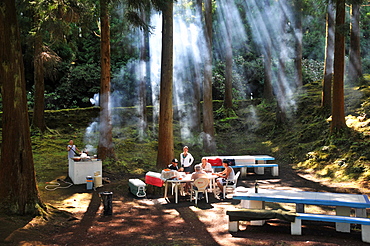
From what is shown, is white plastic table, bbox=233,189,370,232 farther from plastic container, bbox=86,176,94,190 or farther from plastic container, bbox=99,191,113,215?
plastic container, bbox=86,176,94,190

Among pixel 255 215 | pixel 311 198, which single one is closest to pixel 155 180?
pixel 255 215

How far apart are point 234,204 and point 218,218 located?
1.43 meters

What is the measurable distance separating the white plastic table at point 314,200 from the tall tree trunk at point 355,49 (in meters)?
13.2

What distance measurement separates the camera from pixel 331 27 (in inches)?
709

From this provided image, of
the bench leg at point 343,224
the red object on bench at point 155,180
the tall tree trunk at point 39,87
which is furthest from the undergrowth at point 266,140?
the bench leg at point 343,224

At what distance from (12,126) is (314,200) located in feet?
20.7

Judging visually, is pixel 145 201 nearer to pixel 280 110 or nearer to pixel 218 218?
pixel 218 218

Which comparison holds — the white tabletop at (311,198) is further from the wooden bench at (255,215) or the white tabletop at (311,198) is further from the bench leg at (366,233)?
the bench leg at (366,233)

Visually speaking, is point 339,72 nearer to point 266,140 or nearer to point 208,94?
point 208,94

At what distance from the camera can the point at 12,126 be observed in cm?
730

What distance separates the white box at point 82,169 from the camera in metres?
11.7

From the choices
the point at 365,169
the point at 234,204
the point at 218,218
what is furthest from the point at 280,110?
the point at 218,218

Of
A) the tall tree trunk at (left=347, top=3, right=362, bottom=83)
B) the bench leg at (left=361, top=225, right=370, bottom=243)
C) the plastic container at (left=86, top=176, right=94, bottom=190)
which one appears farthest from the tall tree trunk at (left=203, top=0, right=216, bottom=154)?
the bench leg at (left=361, top=225, right=370, bottom=243)

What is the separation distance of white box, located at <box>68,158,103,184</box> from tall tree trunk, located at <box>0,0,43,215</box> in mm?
4331
